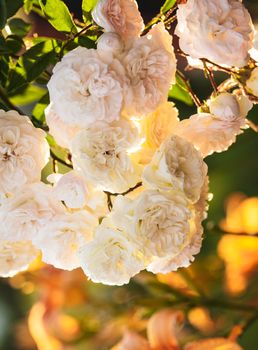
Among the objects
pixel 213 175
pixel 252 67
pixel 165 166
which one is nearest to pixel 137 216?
pixel 165 166

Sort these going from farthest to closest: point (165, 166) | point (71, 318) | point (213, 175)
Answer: point (213, 175)
point (71, 318)
point (165, 166)

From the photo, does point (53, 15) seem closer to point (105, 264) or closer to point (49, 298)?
point (105, 264)

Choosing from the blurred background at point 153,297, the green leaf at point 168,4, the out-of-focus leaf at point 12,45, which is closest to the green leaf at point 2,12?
the out-of-focus leaf at point 12,45

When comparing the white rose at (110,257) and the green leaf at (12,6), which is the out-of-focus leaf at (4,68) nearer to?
the green leaf at (12,6)

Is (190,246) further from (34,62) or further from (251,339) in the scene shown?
(251,339)

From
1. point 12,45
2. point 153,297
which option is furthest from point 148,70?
point 153,297

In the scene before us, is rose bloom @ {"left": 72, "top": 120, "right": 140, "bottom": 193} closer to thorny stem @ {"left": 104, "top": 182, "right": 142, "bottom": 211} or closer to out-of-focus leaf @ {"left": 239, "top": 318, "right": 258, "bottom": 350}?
thorny stem @ {"left": 104, "top": 182, "right": 142, "bottom": 211}

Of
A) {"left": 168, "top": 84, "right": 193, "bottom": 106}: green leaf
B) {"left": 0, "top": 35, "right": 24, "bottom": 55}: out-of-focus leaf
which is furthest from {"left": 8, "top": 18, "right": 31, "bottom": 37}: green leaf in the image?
{"left": 168, "top": 84, "right": 193, "bottom": 106}: green leaf
